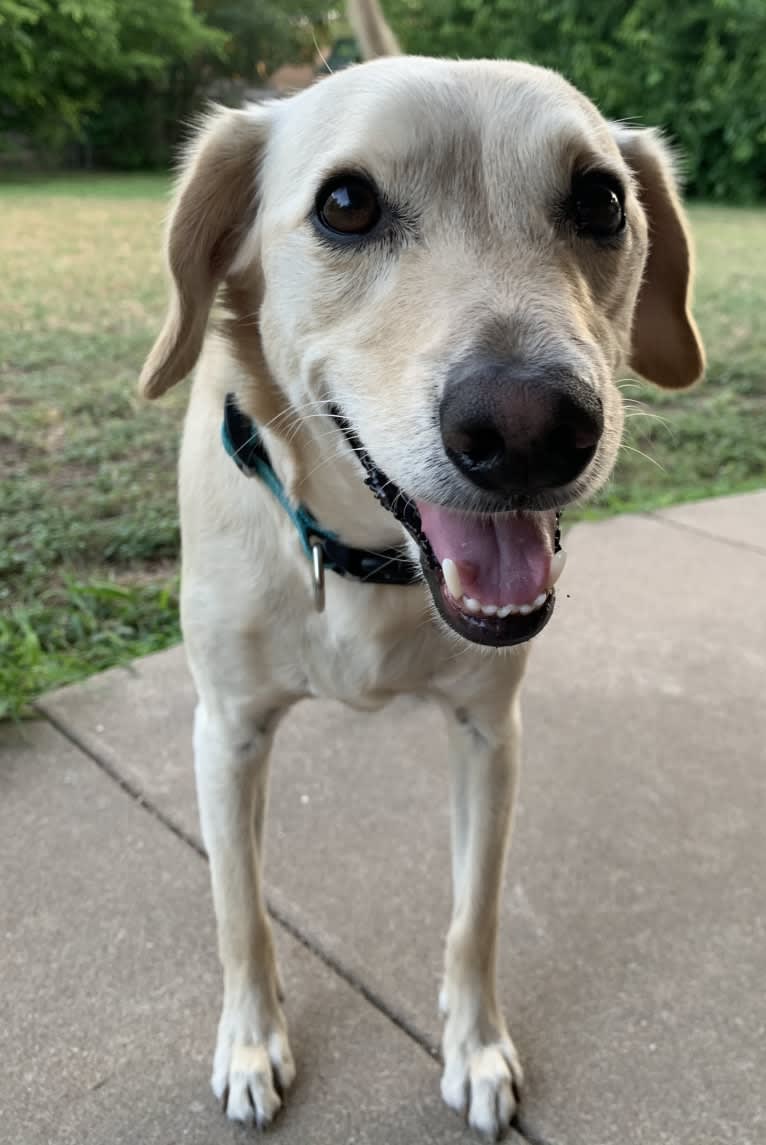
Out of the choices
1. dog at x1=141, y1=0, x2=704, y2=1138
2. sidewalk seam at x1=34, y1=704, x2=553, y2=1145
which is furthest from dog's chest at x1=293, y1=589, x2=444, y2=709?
sidewalk seam at x1=34, y1=704, x2=553, y2=1145

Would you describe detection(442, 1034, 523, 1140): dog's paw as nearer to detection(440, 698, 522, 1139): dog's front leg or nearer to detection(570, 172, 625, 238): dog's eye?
detection(440, 698, 522, 1139): dog's front leg

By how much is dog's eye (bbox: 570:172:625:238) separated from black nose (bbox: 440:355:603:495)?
0.44m

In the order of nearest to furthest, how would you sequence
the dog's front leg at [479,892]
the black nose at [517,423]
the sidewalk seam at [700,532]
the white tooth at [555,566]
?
the black nose at [517,423]
the white tooth at [555,566]
the dog's front leg at [479,892]
the sidewalk seam at [700,532]

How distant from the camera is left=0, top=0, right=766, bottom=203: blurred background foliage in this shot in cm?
1432

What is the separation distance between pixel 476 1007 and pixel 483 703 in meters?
0.56

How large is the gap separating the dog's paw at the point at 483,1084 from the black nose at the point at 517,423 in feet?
3.51

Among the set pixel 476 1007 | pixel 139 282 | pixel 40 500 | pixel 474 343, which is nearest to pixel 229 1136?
pixel 476 1007

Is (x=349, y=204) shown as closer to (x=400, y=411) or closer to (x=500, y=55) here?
(x=400, y=411)

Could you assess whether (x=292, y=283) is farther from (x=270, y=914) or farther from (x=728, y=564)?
(x=728, y=564)

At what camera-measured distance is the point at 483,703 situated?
1.79 meters

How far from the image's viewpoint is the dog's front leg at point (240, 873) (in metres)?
1.78

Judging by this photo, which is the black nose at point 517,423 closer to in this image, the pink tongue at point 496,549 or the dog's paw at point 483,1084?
the pink tongue at point 496,549

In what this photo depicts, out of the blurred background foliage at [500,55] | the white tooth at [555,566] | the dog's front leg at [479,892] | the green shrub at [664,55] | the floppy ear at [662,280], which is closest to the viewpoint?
the white tooth at [555,566]

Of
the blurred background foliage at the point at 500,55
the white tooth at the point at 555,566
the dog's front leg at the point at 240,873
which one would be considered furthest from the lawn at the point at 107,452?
the blurred background foliage at the point at 500,55
